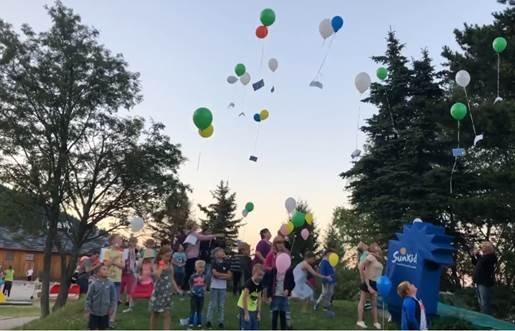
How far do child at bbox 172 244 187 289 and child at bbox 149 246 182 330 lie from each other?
282cm

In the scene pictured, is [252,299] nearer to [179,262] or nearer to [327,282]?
[179,262]

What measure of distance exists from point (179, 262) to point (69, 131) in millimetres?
13695

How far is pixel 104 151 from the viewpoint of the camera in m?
22.5

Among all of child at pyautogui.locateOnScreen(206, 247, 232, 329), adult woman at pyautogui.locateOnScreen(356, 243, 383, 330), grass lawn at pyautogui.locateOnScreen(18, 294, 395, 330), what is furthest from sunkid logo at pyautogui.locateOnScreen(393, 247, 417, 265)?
child at pyautogui.locateOnScreen(206, 247, 232, 329)

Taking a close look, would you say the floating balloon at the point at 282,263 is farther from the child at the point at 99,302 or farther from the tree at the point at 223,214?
the tree at the point at 223,214

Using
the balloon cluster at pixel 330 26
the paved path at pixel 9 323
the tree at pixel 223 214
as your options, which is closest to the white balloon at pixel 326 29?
the balloon cluster at pixel 330 26

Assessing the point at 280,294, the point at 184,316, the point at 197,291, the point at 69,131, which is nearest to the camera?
the point at 280,294

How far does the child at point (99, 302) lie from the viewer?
7.32m

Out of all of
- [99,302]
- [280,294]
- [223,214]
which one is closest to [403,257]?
[280,294]

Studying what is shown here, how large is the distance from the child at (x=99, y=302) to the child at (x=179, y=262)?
138 inches

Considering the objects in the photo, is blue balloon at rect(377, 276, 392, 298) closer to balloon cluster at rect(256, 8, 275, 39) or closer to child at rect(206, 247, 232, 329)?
child at rect(206, 247, 232, 329)

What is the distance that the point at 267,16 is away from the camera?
12211 mm

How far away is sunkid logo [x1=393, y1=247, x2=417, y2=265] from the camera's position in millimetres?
9883

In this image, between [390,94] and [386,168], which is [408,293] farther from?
[390,94]
